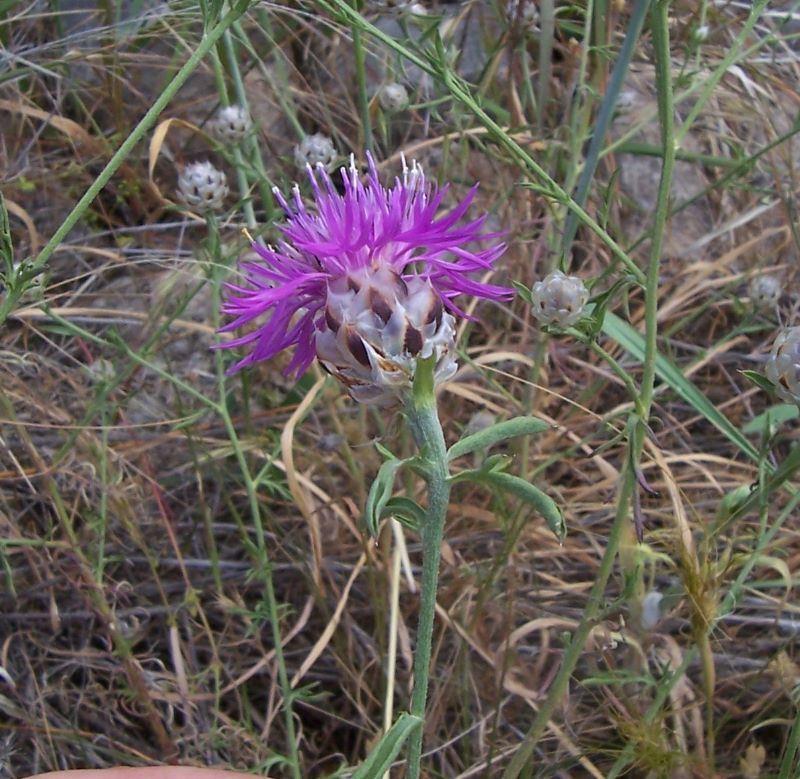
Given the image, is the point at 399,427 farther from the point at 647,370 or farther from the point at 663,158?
the point at 663,158

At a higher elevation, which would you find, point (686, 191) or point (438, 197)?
point (438, 197)

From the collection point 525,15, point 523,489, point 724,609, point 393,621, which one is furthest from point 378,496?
point 525,15

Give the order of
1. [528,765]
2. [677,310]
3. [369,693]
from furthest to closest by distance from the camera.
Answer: [677,310] → [369,693] → [528,765]

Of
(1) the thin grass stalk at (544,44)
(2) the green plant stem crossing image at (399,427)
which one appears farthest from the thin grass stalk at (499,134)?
(1) the thin grass stalk at (544,44)

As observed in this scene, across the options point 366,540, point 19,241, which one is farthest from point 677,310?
point 19,241

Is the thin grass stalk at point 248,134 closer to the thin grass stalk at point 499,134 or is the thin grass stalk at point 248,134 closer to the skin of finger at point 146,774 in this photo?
the thin grass stalk at point 499,134

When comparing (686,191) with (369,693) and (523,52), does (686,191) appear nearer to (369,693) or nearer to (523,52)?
(523,52)
